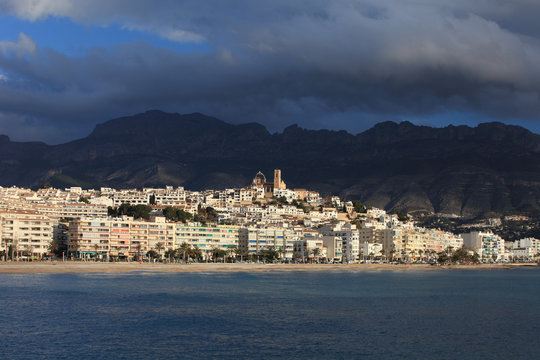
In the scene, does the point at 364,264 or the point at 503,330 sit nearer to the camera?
the point at 503,330

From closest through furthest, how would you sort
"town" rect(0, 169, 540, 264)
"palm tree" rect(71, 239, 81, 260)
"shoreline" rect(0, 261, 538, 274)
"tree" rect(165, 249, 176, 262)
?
"shoreline" rect(0, 261, 538, 274)
"town" rect(0, 169, 540, 264)
"palm tree" rect(71, 239, 81, 260)
"tree" rect(165, 249, 176, 262)

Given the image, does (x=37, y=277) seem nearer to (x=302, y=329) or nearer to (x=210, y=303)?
(x=210, y=303)

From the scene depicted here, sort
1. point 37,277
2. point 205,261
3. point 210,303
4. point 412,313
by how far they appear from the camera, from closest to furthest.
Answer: point 412,313, point 210,303, point 37,277, point 205,261

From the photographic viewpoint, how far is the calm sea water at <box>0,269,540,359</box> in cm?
4472

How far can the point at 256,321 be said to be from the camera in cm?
5638

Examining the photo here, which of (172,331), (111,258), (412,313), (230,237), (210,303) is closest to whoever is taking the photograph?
(172,331)

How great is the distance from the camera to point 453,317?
6166 cm

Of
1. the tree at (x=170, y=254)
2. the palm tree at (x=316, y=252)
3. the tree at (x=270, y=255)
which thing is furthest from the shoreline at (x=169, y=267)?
the tree at (x=170, y=254)

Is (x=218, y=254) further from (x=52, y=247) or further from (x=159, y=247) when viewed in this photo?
(x=52, y=247)

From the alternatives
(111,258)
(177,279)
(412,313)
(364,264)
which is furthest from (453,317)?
(364,264)

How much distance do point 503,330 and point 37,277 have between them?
2467 inches

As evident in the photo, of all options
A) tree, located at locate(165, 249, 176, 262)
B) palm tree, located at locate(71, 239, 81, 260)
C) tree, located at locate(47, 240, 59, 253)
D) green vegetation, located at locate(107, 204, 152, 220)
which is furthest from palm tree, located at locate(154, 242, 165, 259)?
green vegetation, located at locate(107, 204, 152, 220)

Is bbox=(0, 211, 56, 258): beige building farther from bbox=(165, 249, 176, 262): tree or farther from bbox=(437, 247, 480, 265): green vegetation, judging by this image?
bbox=(437, 247, 480, 265): green vegetation

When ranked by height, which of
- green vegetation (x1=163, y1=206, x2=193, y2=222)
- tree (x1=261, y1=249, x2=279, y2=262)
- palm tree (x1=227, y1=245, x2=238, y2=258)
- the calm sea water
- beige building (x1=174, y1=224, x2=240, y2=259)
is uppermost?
green vegetation (x1=163, y1=206, x2=193, y2=222)
